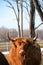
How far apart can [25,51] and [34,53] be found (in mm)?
454

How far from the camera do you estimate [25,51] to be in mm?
8273

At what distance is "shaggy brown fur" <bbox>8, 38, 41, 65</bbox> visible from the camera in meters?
8.28

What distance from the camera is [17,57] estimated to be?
8.45 meters

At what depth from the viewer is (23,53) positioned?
8148mm

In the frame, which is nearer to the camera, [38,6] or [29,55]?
[29,55]

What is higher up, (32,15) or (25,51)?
(32,15)

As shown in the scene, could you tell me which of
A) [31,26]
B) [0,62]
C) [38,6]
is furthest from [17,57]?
[31,26]

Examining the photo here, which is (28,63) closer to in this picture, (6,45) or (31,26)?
(31,26)

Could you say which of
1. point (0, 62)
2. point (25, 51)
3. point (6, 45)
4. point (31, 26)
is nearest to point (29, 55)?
point (25, 51)

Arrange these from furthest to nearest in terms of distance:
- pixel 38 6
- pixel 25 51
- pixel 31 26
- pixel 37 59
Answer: pixel 31 26 < pixel 38 6 < pixel 37 59 < pixel 25 51

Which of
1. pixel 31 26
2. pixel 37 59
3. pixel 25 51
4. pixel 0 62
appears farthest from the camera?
pixel 31 26

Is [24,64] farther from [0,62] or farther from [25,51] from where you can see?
[0,62]

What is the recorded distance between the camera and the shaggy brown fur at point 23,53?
828 cm

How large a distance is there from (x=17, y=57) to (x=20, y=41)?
18.8 inches
